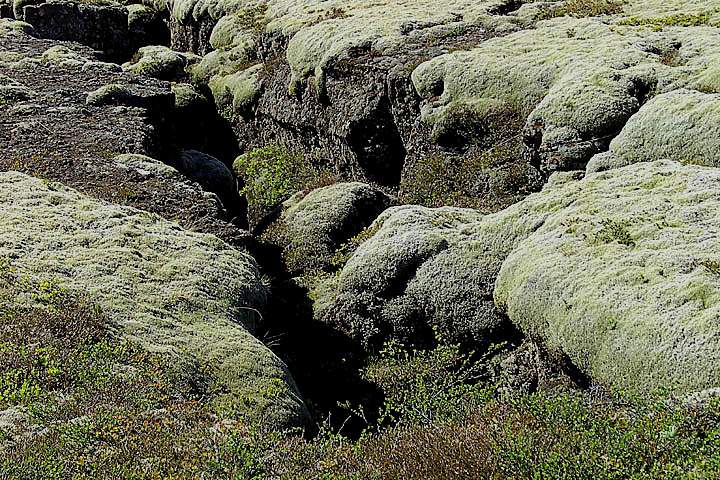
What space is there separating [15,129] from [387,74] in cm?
1535

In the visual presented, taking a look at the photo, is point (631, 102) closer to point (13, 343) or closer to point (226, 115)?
point (13, 343)

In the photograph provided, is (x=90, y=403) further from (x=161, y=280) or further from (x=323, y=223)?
(x=323, y=223)

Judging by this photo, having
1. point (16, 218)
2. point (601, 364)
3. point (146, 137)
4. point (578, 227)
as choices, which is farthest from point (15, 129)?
point (601, 364)

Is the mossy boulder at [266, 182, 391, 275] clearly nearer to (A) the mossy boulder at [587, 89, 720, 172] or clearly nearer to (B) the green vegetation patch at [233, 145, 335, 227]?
(B) the green vegetation patch at [233, 145, 335, 227]

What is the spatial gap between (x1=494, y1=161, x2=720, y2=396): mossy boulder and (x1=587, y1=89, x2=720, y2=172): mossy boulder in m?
2.05

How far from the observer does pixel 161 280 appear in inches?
699

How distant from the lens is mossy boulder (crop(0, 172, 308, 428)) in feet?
47.8

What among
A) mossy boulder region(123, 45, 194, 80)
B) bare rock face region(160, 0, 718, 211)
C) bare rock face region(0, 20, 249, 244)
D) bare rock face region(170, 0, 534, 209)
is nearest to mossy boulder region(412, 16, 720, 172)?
bare rock face region(160, 0, 718, 211)

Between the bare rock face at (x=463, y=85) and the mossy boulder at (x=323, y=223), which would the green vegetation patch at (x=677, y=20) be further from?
the mossy boulder at (x=323, y=223)

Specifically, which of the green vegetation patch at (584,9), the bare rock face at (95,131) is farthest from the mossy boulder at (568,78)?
the bare rock face at (95,131)

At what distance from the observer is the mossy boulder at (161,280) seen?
1458 cm

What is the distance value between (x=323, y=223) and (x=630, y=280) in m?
13.1

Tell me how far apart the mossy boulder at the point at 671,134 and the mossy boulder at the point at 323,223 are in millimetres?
7786

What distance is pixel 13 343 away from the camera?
13.3m
